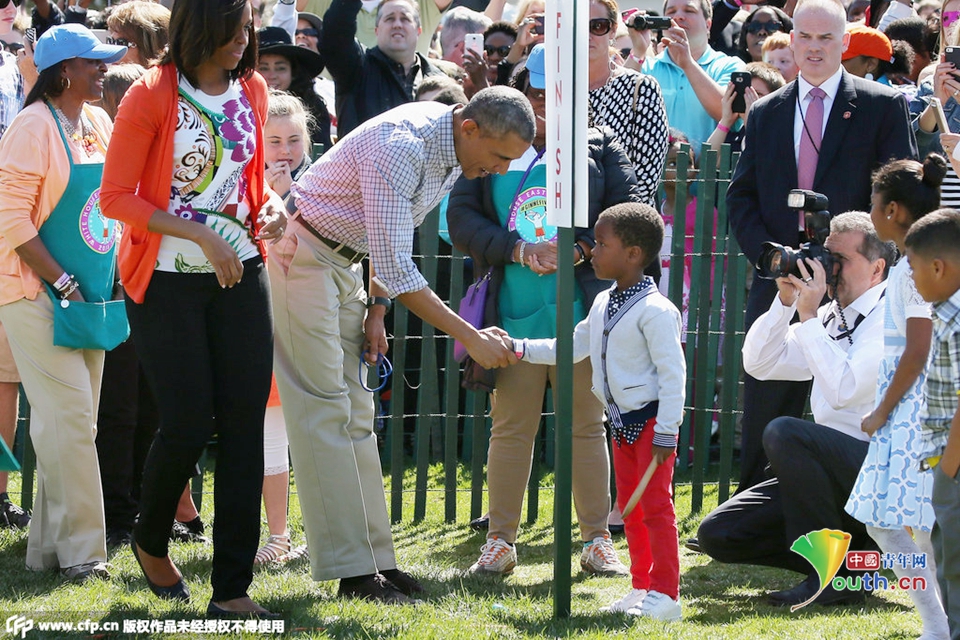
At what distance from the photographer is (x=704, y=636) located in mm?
4816

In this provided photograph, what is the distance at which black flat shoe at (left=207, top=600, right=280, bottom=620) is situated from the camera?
4703 millimetres

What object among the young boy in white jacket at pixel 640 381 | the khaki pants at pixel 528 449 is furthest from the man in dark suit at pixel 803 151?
the young boy in white jacket at pixel 640 381

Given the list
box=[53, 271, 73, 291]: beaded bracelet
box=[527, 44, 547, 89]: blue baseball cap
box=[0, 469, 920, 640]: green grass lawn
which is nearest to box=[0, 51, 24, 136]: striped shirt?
box=[53, 271, 73, 291]: beaded bracelet

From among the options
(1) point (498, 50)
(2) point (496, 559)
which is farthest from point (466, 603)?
(1) point (498, 50)

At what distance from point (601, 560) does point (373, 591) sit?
143cm

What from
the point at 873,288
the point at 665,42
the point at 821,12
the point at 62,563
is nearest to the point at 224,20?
the point at 62,563

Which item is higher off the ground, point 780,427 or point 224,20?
point 224,20

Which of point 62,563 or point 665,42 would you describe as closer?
point 62,563

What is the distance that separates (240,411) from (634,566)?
1.89 m

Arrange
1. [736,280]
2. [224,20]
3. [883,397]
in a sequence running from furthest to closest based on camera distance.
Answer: [736,280] → [883,397] → [224,20]

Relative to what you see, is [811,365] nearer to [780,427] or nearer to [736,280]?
[780,427]

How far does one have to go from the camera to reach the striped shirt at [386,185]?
16.3 ft

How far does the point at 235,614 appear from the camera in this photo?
15.5 feet

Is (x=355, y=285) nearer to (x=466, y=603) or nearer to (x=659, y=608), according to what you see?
(x=466, y=603)
